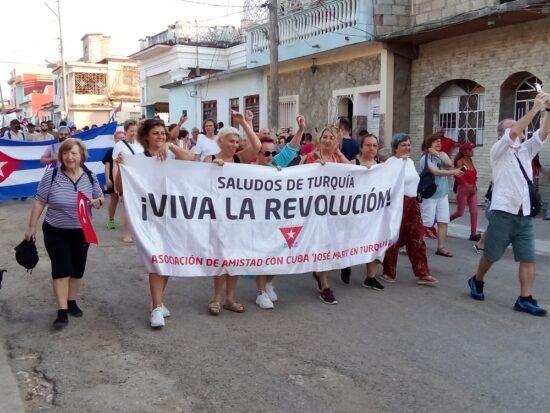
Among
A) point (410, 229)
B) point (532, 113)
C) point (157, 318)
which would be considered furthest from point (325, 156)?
point (157, 318)

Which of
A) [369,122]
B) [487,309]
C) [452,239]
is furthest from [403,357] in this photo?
[369,122]

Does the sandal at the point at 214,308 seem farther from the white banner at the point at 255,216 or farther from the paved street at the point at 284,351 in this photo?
the white banner at the point at 255,216

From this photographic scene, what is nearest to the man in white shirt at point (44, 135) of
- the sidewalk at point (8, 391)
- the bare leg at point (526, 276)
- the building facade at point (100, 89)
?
the sidewalk at point (8, 391)

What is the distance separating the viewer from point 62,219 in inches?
196

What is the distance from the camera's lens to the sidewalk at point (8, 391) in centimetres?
355

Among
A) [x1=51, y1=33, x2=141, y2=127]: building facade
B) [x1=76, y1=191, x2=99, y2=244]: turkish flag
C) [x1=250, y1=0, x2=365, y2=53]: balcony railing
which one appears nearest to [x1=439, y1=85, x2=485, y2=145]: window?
[x1=250, y1=0, x2=365, y2=53]: balcony railing

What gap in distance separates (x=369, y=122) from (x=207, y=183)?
12.1 m

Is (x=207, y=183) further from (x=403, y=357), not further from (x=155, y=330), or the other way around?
(x=403, y=357)

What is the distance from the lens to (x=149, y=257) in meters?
5.09

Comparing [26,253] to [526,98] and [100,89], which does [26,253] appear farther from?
[100,89]

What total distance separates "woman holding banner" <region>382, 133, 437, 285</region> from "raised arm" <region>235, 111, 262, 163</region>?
5.35 ft

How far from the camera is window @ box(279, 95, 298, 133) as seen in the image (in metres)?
19.9

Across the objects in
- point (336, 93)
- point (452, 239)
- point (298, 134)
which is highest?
point (336, 93)

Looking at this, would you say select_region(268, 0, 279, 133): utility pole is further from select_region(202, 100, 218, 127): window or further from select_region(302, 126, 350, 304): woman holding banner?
select_region(302, 126, 350, 304): woman holding banner
